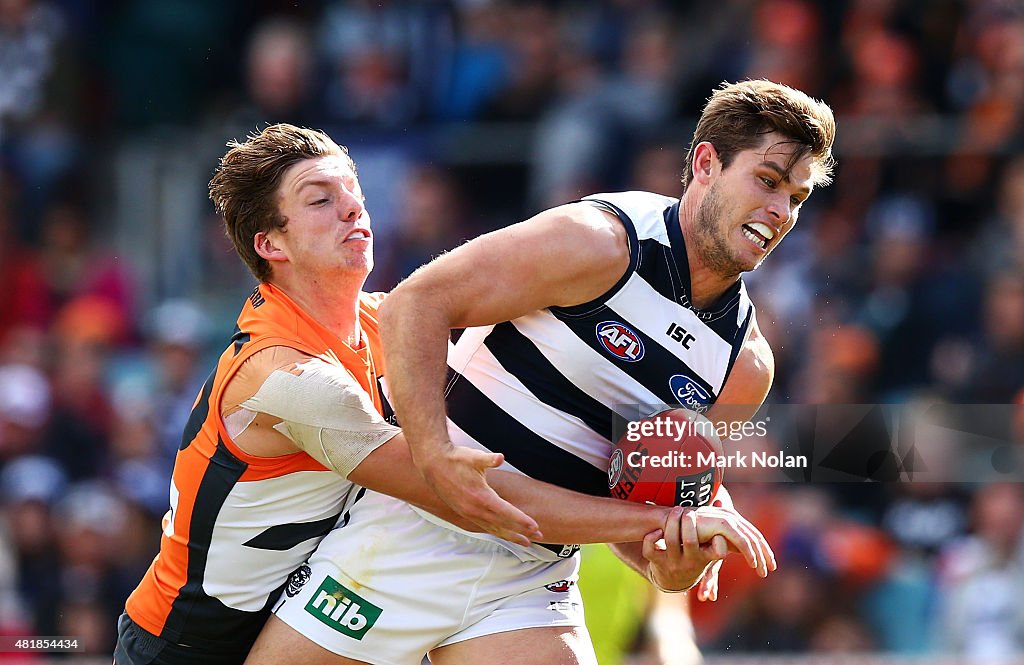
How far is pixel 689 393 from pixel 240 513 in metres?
1.31

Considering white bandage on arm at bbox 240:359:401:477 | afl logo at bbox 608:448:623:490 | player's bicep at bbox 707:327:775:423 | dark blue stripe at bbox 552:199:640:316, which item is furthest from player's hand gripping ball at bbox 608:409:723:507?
white bandage on arm at bbox 240:359:401:477

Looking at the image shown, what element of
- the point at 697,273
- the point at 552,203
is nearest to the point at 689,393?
the point at 697,273

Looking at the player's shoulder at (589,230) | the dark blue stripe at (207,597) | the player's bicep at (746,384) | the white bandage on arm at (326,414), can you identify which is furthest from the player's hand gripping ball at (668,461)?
the dark blue stripe at (207,597)

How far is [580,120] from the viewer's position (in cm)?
915

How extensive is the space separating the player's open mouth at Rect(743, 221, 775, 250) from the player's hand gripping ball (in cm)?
51

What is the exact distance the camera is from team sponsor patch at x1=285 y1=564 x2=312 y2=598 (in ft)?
13.2

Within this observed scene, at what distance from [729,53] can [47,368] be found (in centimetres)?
491

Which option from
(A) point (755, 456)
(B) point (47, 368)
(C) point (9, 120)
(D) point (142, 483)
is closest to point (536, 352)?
(A) point (755, 456)

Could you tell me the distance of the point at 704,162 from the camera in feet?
13.2

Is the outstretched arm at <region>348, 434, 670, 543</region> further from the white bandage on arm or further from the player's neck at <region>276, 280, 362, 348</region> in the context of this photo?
the player's neck at <region>276, 280, 362, 348</region>

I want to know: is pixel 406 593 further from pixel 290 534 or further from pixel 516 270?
pixel 516 270

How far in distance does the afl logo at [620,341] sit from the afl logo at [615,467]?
261mm

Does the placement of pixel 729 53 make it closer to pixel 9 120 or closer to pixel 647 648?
pixel 647 648

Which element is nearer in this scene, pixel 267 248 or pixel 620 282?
pixel 620 282
